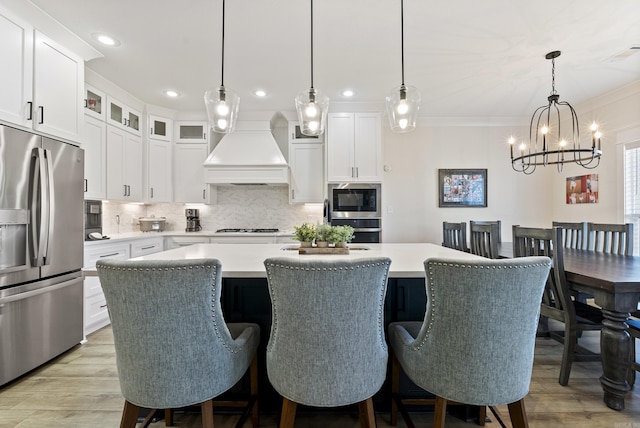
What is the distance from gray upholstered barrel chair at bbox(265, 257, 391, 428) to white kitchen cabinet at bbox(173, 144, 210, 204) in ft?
12.2

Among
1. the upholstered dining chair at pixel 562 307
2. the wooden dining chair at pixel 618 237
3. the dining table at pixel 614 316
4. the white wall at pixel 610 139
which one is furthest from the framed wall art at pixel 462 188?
the dining table at pixel 614 316

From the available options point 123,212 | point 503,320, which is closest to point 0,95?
point 123,212

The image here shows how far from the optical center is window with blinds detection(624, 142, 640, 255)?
3510mm

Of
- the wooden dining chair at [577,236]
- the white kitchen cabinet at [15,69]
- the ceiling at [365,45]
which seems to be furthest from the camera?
the wooden dining chair at [577,236]

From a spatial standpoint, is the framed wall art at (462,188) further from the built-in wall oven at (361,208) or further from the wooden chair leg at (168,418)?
the wooden chair leg at (168,418)

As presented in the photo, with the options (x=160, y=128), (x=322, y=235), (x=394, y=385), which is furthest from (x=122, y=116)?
(x=394, y=385)

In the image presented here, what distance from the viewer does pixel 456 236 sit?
3.51m

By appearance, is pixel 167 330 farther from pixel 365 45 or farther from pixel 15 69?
pixel 365 45

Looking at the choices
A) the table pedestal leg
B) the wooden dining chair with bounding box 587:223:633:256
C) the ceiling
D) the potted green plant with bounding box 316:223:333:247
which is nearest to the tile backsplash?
the ceiling

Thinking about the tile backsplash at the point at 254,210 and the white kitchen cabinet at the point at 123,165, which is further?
the tile backsplash at the point at 254,210

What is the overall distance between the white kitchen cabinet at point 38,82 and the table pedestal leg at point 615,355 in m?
3.94

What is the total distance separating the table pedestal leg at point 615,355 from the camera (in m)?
1.72

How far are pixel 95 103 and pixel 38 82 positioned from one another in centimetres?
112

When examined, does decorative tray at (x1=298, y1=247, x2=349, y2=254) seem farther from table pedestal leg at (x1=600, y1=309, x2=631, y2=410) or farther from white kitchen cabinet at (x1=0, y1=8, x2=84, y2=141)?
white kitchen cabinet at (x1=0, y1=8, x2=84, y2=141)
